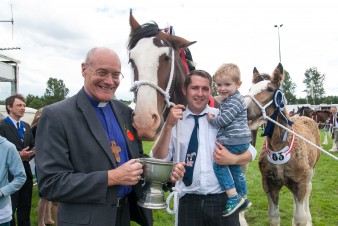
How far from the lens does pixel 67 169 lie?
1843 mm

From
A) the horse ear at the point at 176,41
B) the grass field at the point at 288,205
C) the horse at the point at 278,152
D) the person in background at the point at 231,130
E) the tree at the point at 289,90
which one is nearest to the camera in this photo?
the person in background at the point at 231,130

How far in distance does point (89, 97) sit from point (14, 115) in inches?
148

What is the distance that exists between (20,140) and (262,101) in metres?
4.18

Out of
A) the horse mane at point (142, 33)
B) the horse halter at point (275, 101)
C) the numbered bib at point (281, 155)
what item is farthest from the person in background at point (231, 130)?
the numbered bib at point (281, 155)

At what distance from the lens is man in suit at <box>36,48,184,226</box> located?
70.5 inches

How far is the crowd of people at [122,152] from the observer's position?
5.95 feet

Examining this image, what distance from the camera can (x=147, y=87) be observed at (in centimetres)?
277

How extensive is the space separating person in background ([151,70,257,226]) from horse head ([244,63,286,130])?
5.94ft

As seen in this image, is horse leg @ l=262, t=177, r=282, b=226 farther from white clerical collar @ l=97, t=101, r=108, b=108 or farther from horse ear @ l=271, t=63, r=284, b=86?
white clerical collar @ l=97, t=101, r=108, b=108

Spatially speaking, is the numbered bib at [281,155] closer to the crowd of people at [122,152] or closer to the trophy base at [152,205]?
the crowd of people at [122,152]

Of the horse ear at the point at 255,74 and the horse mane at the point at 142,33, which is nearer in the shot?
the horse mane at the point at 142,33

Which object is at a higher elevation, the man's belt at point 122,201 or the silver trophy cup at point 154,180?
the silver trophy cup at point 154,180

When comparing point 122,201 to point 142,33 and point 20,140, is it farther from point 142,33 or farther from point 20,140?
point 20,140

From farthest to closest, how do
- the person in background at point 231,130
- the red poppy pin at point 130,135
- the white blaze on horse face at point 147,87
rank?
1. the person in background at point 231,130
2. the white blaze on horse face at point 147,87
3. the red poppy pin at point 130,135
